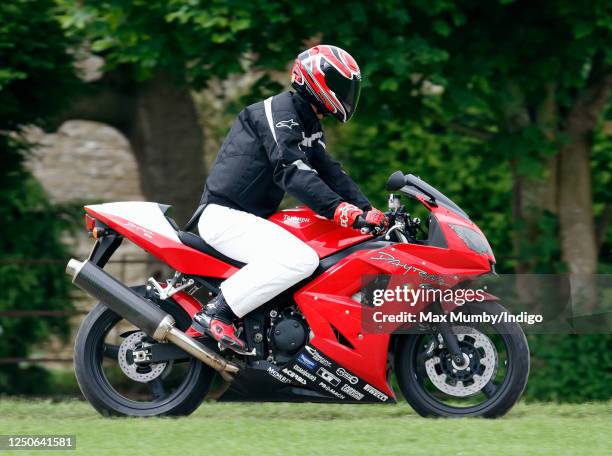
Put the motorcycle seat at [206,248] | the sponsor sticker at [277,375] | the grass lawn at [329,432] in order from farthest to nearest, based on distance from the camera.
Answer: the motorcycle seat at [206,248]
the sponsor sticker at [277,375]
the grass lawn at [329,432]

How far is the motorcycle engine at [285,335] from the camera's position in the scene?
22.5 ft

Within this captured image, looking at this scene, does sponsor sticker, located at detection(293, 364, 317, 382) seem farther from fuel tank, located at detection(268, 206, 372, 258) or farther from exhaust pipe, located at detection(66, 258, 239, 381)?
fuel tank, located at detection(268, 206, 372, 258)

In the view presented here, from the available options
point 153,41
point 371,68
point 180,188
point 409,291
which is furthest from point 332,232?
point 180,188

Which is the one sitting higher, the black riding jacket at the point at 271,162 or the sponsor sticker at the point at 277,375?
the black riding jacket at the point at 271,162

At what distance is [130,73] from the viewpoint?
1183 centimetres

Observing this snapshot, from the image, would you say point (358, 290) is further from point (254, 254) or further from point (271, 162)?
point (271, 162)

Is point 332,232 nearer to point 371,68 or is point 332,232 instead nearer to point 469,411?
point 469,411

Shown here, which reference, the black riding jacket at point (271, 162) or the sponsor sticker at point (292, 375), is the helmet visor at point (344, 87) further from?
the sponsor sticker at point (292, 375)

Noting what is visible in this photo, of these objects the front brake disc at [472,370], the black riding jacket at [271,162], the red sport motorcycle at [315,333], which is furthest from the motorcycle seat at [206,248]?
the front brake disc at [472,370]

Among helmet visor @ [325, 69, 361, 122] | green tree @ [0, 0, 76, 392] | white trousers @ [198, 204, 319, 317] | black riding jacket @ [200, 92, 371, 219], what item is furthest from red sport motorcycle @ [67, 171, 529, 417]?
green tree @ [0, 0, 76, 392]

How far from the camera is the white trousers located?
6.75m

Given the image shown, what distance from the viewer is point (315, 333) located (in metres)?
6.86

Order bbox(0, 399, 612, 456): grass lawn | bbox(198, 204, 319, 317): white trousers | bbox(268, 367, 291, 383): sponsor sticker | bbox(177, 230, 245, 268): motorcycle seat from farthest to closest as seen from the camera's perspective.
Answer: bbox(177, 230, 245, 268): motorcycle seat
bbox(268, 367, 291, 383): sponsor sticker
bbox(198, 204, 319, 317): white trousers
bbox(0, 399, 612, 456): grass lawn

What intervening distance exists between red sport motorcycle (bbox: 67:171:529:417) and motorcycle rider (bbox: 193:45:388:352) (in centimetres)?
13
